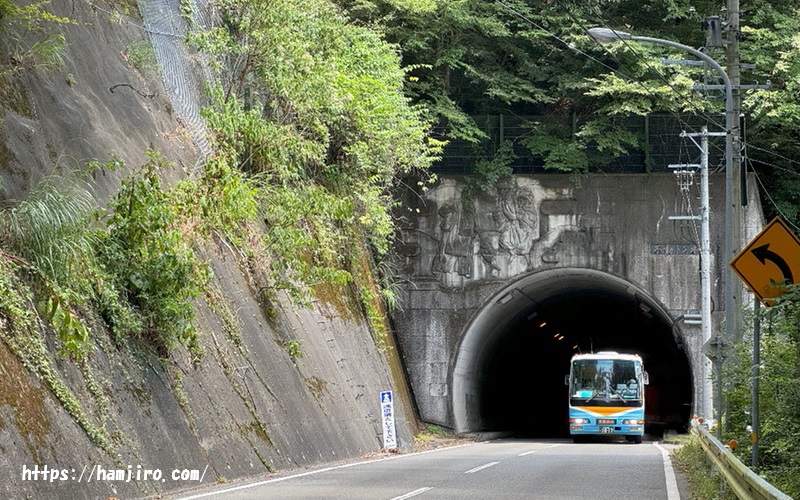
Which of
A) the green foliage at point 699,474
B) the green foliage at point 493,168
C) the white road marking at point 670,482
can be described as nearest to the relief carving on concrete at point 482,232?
the green foliage at point 493,168

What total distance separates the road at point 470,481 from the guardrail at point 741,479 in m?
0.75

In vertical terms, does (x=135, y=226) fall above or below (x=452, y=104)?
below

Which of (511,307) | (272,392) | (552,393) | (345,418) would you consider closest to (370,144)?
(345,418)

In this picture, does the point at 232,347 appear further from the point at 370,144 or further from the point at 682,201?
the point at 682,201

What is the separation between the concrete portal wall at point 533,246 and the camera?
29.1 metres

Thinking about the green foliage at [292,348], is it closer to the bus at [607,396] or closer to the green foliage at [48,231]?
the green foliage at [48,231]

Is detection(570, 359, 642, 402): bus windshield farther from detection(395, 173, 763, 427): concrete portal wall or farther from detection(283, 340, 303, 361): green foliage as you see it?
detection(283, 340, 303, 361): green foliage

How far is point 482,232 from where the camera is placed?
97.2 ft

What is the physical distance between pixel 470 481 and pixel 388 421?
8.06 metres

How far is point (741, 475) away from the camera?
8.97 meters

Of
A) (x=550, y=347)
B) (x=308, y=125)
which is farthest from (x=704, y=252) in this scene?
(x=550, y=347)

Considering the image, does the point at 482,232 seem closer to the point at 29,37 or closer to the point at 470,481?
the point at 470,481

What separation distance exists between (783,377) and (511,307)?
69.7 feet

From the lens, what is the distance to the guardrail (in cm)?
710
